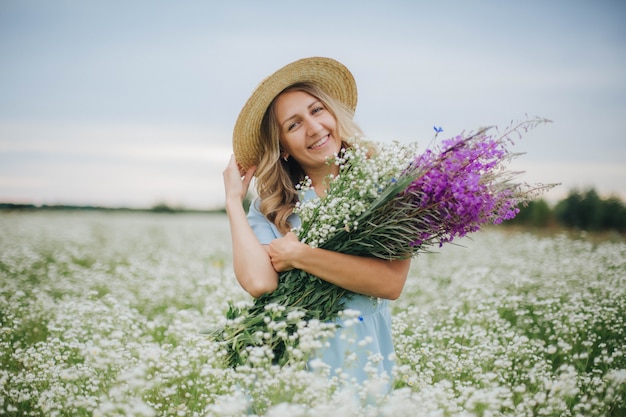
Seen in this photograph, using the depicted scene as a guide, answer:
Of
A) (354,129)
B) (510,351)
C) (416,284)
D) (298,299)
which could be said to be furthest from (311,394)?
(416,284)

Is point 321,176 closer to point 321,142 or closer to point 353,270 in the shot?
point 321,142

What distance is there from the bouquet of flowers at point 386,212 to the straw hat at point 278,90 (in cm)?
83

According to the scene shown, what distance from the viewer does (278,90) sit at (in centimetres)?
377

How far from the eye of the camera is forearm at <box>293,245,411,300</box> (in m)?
3.06

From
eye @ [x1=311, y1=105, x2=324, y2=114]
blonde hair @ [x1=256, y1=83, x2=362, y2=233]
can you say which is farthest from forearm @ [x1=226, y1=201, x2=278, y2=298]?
eye @ [x1=311, y1=105, x2=324, y2=114]

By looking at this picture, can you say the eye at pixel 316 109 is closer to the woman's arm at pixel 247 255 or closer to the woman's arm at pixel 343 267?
the woman's arm at pixel 247 255

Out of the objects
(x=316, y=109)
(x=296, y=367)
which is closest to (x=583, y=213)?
(x=316, y=109)

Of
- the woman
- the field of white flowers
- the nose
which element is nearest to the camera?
the field of white flowers

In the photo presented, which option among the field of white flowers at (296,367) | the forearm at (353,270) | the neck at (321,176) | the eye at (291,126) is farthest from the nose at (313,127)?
the field of white flowers at (296,367)

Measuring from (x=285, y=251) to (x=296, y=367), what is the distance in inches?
28.9

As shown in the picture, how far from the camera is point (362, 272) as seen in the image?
313 cm

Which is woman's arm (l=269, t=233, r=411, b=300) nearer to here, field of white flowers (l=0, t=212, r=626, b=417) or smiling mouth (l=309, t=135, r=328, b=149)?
field of white flowers (l=0, t=212, r=626, b=417)

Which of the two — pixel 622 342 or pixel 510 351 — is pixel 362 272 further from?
pixel 622 342

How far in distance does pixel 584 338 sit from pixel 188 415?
3.77 metres
